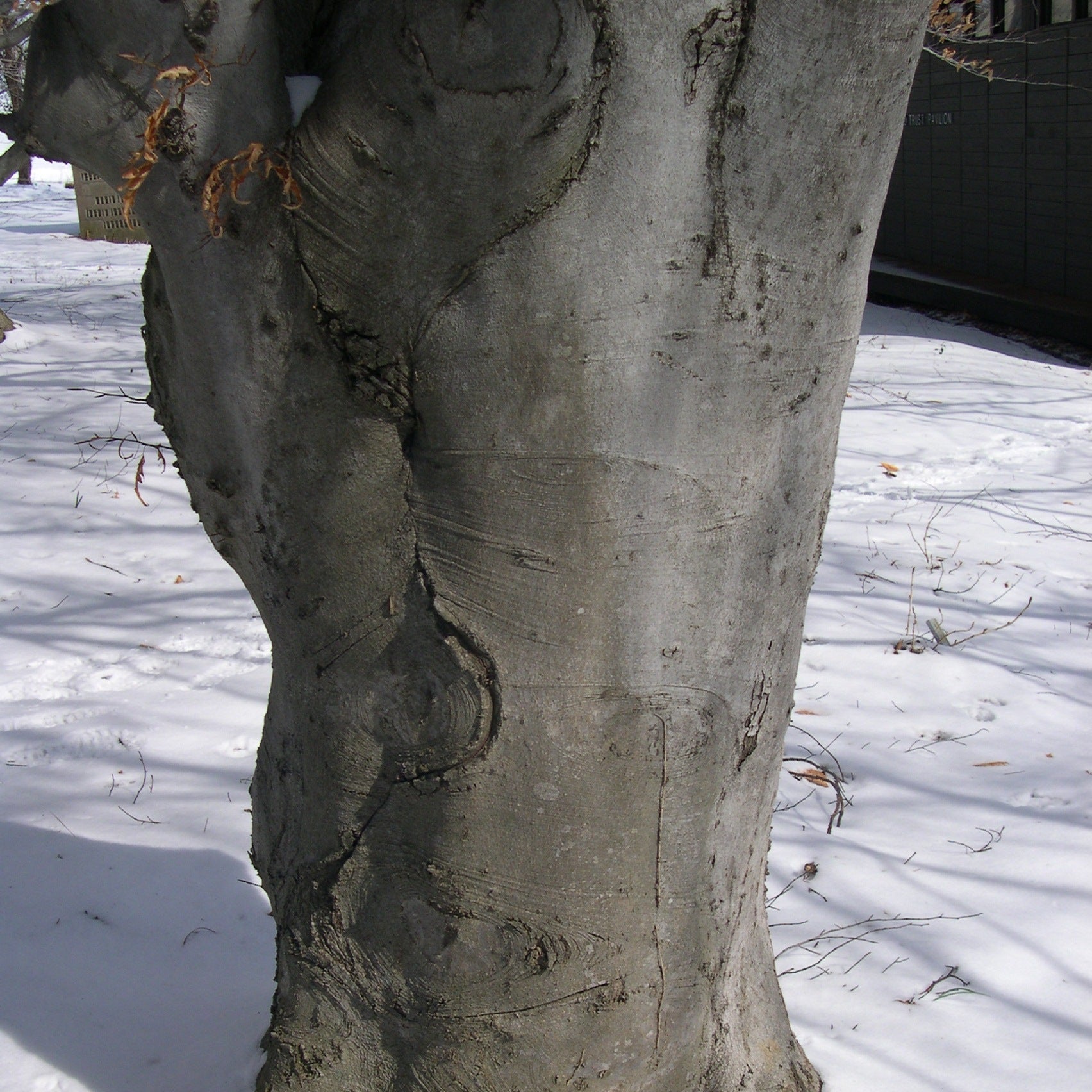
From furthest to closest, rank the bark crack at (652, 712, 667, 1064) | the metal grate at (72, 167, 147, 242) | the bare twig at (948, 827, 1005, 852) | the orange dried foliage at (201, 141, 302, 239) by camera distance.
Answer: the metal grate at (72, 167, 147, 242)
the bare twig at (948, 827, 1005, 852)
the bark crack at (652, 712, 667, 1064)
the orange dried foliage at (201, 141, 302, 239)

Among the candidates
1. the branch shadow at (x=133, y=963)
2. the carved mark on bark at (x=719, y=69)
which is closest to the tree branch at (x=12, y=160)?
the carved mark on bark at (x=719, y=69)

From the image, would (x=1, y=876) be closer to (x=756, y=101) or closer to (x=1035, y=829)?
(x=756, y=101)

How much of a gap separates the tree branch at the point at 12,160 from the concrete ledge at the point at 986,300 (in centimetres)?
994

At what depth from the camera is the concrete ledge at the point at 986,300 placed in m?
10.8

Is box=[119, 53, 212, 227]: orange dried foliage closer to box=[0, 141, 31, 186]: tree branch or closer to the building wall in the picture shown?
box=[0, 141, 31, 186]: tree branch

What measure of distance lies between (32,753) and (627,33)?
10.2 feet

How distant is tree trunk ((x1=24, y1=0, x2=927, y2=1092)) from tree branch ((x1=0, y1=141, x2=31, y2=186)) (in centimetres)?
3

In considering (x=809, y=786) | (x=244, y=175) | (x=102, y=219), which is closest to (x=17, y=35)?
(x=244, y=175)

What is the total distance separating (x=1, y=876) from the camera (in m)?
2.82

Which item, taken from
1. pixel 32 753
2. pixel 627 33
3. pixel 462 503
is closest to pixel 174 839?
pixel 32 753

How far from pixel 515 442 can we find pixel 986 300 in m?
12.0

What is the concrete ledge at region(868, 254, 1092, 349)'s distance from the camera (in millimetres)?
10828

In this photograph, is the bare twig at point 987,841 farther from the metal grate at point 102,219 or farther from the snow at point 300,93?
the metal grate at point 102,219

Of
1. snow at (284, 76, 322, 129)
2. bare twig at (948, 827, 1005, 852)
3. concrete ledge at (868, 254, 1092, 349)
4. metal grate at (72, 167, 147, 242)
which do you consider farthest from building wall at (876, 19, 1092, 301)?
metal grate at (72, 167, 147, 242)
